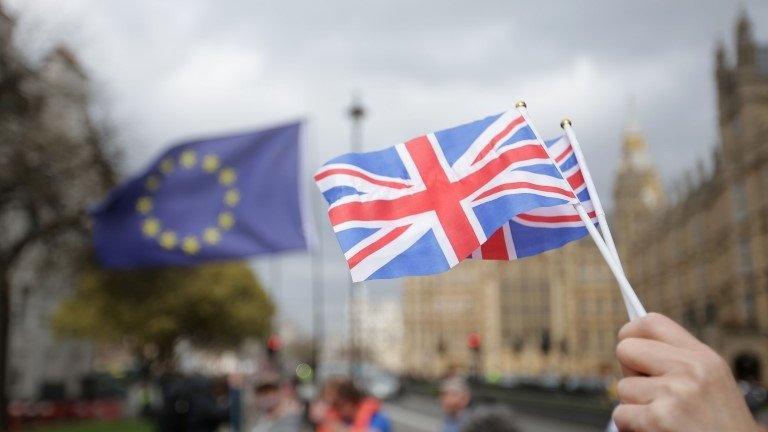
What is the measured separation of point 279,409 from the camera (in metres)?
7.04

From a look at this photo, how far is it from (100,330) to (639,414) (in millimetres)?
49948

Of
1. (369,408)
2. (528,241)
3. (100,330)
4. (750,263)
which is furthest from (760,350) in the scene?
(528,241)

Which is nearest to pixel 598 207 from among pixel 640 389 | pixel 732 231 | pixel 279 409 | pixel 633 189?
pixel 640 389

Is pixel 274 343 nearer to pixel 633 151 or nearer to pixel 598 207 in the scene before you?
pixel 598 207

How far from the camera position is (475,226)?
2.46 meters

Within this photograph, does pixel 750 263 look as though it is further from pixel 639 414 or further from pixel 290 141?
pixel 639 414

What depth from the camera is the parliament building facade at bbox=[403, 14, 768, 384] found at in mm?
49844

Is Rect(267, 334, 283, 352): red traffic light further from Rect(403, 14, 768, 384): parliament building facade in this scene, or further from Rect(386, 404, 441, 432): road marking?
Rect(403, 14, 768, 384): parliament building facade

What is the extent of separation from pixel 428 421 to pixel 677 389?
3104cm

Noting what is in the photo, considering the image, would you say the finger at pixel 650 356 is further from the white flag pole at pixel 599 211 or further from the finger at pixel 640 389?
the white flag pole at pixel 599 211

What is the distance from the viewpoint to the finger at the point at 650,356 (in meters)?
1.40

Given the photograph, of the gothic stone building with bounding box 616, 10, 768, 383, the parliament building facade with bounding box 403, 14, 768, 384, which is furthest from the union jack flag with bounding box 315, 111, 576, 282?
the gothic stone building with bounding box 616, 10, 768, 383

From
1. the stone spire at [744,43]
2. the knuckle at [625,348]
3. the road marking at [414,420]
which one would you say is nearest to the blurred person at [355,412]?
the knuckle at [625,348]

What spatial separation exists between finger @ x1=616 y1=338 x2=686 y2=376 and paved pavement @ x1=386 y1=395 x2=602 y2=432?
19616 millimetres
